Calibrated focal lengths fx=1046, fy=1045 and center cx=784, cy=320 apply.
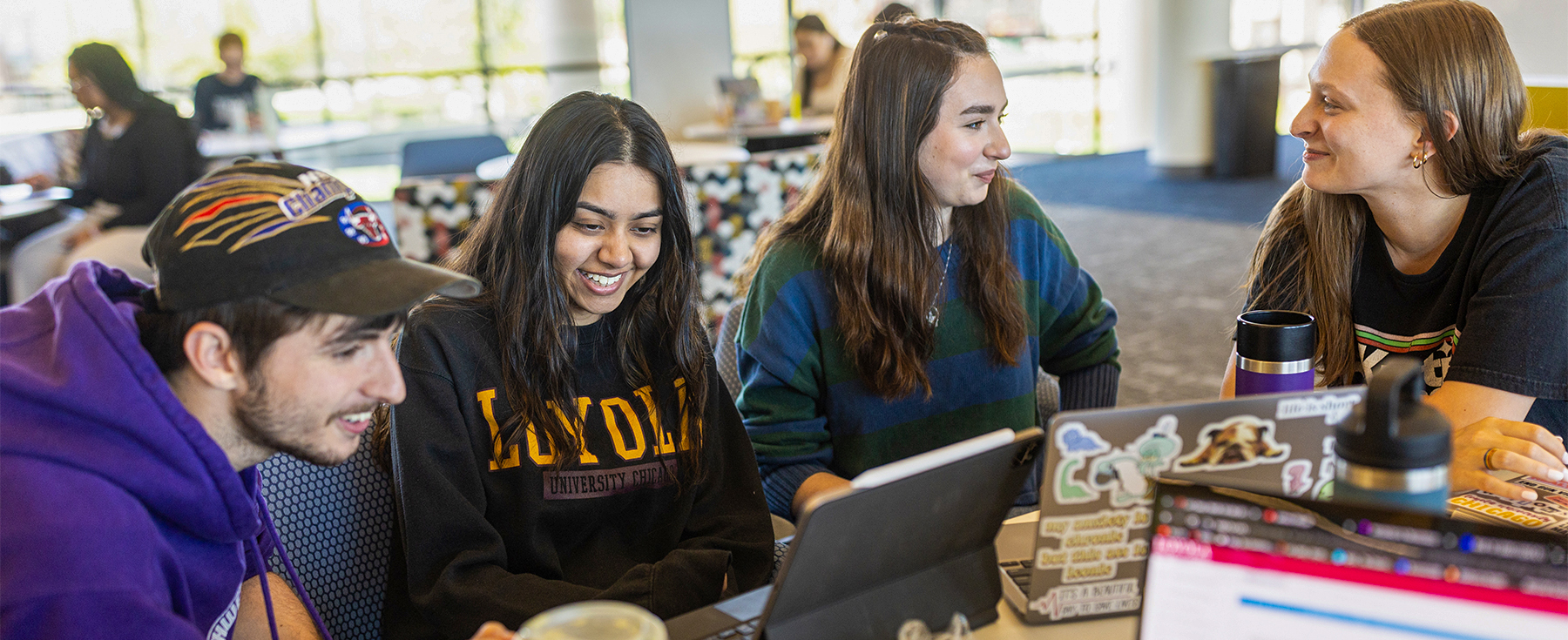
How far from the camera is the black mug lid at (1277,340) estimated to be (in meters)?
1.07

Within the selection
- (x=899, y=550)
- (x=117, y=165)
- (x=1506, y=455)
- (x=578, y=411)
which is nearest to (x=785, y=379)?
(x=578, y=411)

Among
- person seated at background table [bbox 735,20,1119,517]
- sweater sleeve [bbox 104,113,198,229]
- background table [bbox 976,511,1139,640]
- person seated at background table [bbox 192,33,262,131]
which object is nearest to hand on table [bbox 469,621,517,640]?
background table [bbox 976,511,1139,640]

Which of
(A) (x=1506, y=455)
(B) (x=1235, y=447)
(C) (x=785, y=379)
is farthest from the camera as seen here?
(C) (x=785, y=379)

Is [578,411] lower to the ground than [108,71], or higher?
lower

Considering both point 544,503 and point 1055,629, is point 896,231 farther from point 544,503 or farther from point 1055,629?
point 1055,629

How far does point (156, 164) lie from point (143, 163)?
2.0 inches

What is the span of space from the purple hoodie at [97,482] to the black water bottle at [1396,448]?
87 centimetres

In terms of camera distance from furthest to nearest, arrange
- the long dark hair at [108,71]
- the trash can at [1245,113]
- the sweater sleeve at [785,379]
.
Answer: the trash can at [1245,113], the long dark hair at [108,71], the sweater sleeve at [785,379]

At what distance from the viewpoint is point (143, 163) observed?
412cm

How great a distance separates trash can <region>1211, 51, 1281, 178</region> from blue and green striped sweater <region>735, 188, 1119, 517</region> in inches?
256

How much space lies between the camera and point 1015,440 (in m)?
0.84

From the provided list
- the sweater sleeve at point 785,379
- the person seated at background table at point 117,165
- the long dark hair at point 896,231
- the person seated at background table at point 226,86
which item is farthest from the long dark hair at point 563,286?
the person seated at background table at point 226,86

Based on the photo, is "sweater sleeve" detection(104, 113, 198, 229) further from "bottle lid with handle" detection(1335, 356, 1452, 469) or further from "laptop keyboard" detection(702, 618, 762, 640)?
"bottle lid with handle" detection(1335, 356, 1452, 469)

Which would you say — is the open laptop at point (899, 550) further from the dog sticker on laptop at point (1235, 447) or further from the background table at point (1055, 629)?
the dog sticker on laptop at point (1235, 447)
